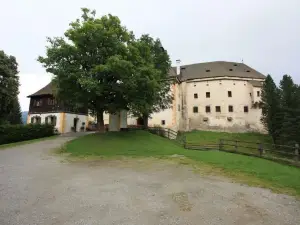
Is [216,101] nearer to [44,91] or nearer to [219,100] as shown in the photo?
[219,100]

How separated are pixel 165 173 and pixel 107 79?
510 inches

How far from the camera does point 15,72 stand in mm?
28578

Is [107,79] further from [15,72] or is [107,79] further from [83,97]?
[15,72]

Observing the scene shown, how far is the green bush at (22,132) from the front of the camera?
23.9 m

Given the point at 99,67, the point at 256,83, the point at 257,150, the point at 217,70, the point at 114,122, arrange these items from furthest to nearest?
1. the point at 217,70
2. the point at 256,83
3. the point at 114,122
4. the point at 257,150
5. the point at 99,67

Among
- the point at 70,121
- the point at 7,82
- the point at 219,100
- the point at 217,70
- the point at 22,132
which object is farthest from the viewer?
the point at 217,70

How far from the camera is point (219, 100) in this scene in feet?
135

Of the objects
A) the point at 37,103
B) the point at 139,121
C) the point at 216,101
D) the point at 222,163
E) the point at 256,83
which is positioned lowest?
the point at 222,163

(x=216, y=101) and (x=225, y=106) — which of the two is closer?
(x=225, y=106)

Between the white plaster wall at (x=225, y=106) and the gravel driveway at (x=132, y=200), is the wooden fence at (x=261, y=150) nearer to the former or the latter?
the gravel driveway at (x=132, y=200)

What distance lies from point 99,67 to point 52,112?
18.8 meters

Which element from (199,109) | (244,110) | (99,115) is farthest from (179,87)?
(99,115)

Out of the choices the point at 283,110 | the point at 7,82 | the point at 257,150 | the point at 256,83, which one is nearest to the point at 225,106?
the point at 256,83

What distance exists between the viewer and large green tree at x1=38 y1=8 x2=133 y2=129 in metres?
19.2
